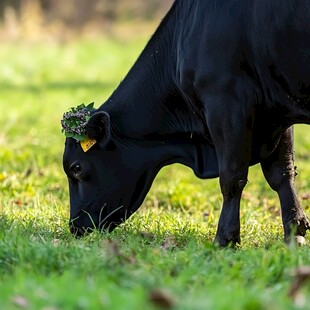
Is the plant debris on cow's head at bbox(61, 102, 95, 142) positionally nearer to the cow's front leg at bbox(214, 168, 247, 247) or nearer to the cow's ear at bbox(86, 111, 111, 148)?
the cow's ear at bbox(86, 111, 111, 148)

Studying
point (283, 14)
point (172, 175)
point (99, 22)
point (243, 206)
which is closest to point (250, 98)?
point (283, 14)

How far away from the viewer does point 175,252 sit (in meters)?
5.21

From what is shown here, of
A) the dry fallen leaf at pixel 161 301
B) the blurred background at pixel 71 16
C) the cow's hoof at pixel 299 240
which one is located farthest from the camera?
the blurred background at pixel 71 16

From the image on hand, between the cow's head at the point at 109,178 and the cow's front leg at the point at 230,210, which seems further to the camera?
the cow's head at the point at 109,178

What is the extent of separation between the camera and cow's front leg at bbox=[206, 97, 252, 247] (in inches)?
227

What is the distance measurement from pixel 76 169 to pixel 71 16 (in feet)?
93.5

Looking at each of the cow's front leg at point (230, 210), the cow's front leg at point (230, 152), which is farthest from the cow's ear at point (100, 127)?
the cow's front leg at point (230, 210)

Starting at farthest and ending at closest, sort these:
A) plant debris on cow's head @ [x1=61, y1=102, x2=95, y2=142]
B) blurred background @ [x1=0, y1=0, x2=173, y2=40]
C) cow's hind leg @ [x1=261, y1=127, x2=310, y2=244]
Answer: blurred background @ [x1=0, y1=0, x2=173, y2=40]
plant debris on cow's head @ [x1=61, y1=102, x2=95, y2=142]
cow's hind leg @ [x1=261, y1=127, x2=310, y2=244]

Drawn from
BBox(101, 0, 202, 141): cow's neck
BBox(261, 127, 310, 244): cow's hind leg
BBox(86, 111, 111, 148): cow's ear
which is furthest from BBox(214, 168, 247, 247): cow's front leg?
BBox(86, 111, 111, 148): cow's ear

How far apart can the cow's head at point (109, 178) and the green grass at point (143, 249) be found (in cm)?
13

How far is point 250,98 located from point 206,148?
804mm

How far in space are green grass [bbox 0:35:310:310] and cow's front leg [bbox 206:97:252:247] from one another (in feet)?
0.49

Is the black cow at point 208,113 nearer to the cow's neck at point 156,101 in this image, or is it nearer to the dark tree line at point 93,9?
the cow's neck at point 156,101

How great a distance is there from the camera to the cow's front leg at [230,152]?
18.9 feet
